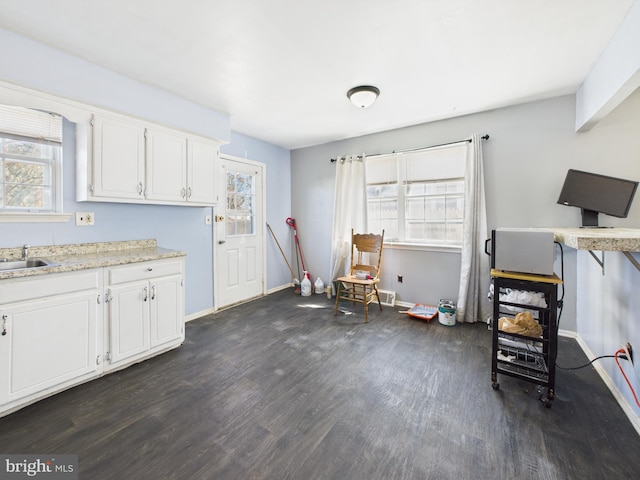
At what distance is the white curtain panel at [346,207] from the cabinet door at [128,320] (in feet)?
8.41

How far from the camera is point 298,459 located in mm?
1394

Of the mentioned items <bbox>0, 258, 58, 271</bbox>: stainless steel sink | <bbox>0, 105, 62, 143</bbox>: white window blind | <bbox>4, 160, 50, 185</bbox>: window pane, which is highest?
<bbox>0, 105, 62, 143</bbox>: white window blind

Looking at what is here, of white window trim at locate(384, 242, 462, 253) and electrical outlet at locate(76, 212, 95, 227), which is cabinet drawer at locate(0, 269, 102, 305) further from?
white window trim at locate(384, 242, 462, 253)

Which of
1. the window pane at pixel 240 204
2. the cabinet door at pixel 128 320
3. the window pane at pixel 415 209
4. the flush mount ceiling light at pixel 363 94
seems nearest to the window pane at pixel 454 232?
the window pane at pixel 415 209

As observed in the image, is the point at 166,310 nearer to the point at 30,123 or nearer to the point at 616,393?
the point at 30,123

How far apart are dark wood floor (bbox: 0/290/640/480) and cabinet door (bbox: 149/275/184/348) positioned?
186mm

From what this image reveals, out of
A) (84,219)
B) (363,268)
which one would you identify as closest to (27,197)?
(84,219)

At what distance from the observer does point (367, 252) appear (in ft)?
12.6

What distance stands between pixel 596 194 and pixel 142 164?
4046 millimetres

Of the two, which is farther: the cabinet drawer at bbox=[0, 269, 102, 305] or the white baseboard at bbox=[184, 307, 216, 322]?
the white baseboard at bbox=[184, 307, 216, 322]

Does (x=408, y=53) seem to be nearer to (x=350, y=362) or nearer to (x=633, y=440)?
(x=350, y=362)

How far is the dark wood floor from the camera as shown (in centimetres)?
135

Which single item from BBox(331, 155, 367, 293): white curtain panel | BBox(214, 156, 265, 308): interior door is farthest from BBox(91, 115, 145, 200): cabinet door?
BBox(331, 155, 367, 293): white curtain panel

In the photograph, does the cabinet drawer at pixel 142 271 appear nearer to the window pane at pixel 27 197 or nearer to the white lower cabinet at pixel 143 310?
the white lower cabinet at pixel 143 310
